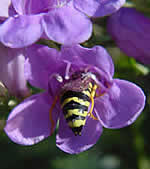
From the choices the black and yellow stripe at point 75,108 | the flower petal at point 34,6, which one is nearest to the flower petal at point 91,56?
the black and yellow stripe at point 75,108

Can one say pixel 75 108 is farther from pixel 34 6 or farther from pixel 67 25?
pixel 34 6

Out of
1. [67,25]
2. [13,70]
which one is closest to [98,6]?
[67,25]

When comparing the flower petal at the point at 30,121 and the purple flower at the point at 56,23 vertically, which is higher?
the purple flower at the point at 56,23

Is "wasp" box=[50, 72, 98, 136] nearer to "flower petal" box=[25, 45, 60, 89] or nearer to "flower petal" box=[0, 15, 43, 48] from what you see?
"flower petal" box=[25, 45, 60, 89]

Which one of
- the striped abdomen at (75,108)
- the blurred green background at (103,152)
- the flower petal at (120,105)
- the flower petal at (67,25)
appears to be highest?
the flower petal at (67,25)

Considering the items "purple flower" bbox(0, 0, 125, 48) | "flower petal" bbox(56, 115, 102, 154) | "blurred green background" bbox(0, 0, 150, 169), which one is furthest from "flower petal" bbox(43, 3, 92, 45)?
"blurred green background" bbox(0, 0, 150, 169)

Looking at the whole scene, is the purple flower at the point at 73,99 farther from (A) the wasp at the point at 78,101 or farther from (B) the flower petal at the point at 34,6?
(B) the flower petal at the point at 34,6
